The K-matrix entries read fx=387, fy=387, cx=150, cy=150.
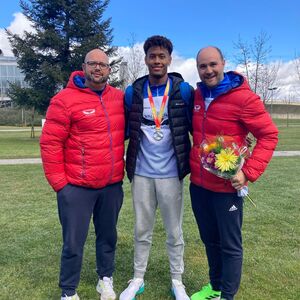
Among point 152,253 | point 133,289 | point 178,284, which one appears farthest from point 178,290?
point 152,253

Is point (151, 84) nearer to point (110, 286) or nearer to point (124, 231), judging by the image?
point (110, 286)

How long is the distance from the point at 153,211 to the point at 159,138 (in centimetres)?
74

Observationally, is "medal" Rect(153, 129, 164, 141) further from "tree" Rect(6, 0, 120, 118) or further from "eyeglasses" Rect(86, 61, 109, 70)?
"tree" Rect(6, 0, 120, 118)

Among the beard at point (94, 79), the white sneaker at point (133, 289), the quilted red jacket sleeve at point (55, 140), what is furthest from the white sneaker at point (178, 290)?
the beard at point (94, 79)

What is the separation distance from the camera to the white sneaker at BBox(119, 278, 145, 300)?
3609 millimetres

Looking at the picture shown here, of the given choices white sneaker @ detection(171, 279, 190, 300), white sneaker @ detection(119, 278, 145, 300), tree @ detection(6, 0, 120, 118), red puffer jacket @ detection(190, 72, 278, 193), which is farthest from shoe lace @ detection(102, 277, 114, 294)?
tree @ detection(6, 0, 120, 118)

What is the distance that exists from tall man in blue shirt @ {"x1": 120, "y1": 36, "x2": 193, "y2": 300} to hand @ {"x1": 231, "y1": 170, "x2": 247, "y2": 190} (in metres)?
0.58

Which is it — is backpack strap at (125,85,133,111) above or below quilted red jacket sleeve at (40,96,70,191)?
above

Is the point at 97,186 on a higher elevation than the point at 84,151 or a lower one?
lower

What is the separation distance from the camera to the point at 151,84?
3.53 m

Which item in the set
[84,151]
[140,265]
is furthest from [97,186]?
[140,265]

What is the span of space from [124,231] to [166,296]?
2003 mm

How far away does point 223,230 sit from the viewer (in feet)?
10.5

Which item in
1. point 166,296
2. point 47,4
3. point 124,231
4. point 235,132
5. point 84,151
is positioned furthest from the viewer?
point 47,4
